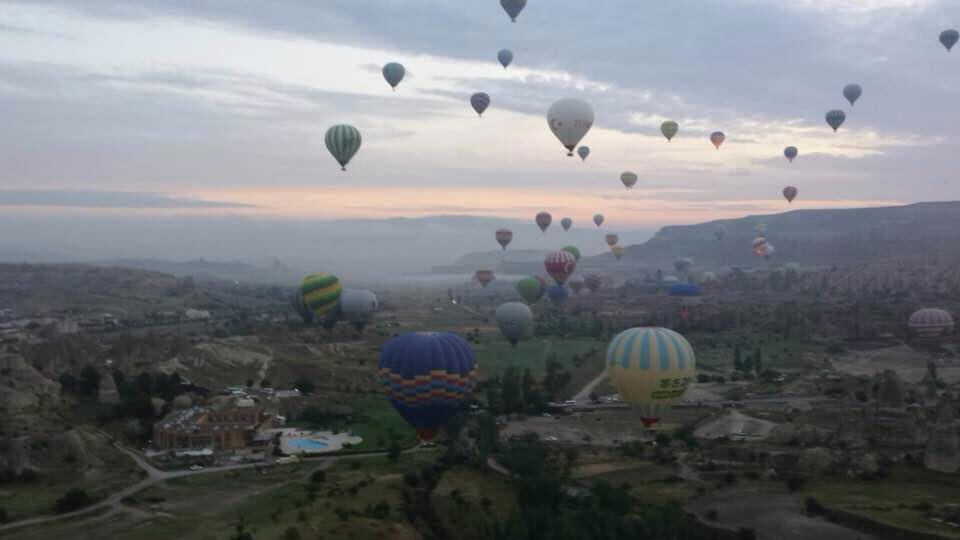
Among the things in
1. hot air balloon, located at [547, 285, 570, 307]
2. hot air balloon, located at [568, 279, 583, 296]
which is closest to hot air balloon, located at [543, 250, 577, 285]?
hot air balloon, located at [547, 285, 570, 307]

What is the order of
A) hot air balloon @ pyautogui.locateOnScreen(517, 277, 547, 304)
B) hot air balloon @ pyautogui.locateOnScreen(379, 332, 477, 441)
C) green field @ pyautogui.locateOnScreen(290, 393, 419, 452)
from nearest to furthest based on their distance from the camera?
hot air balloon @ pyautogui.locateOnScreen(379, 332, 477, 441)
green field @ pyautogui.locateOnScreen(290, 393, 419, 452)
hot air balloon @ pyautogui.locateOnScreen(517, 277, 547, 304)

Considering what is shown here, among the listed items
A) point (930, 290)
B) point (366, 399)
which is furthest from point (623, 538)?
point (930, 290)

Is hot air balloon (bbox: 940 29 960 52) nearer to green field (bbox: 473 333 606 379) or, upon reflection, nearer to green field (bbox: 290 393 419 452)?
green field (bbox: 473 333 606 379)

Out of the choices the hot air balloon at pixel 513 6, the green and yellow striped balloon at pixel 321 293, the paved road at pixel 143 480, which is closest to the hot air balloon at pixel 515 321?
the green and yellow striped balloon at pixel 321 293

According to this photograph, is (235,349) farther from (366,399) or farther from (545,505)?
(545,505)

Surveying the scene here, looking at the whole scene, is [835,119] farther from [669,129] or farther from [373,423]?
[373,423]

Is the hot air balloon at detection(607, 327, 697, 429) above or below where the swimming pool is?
above
